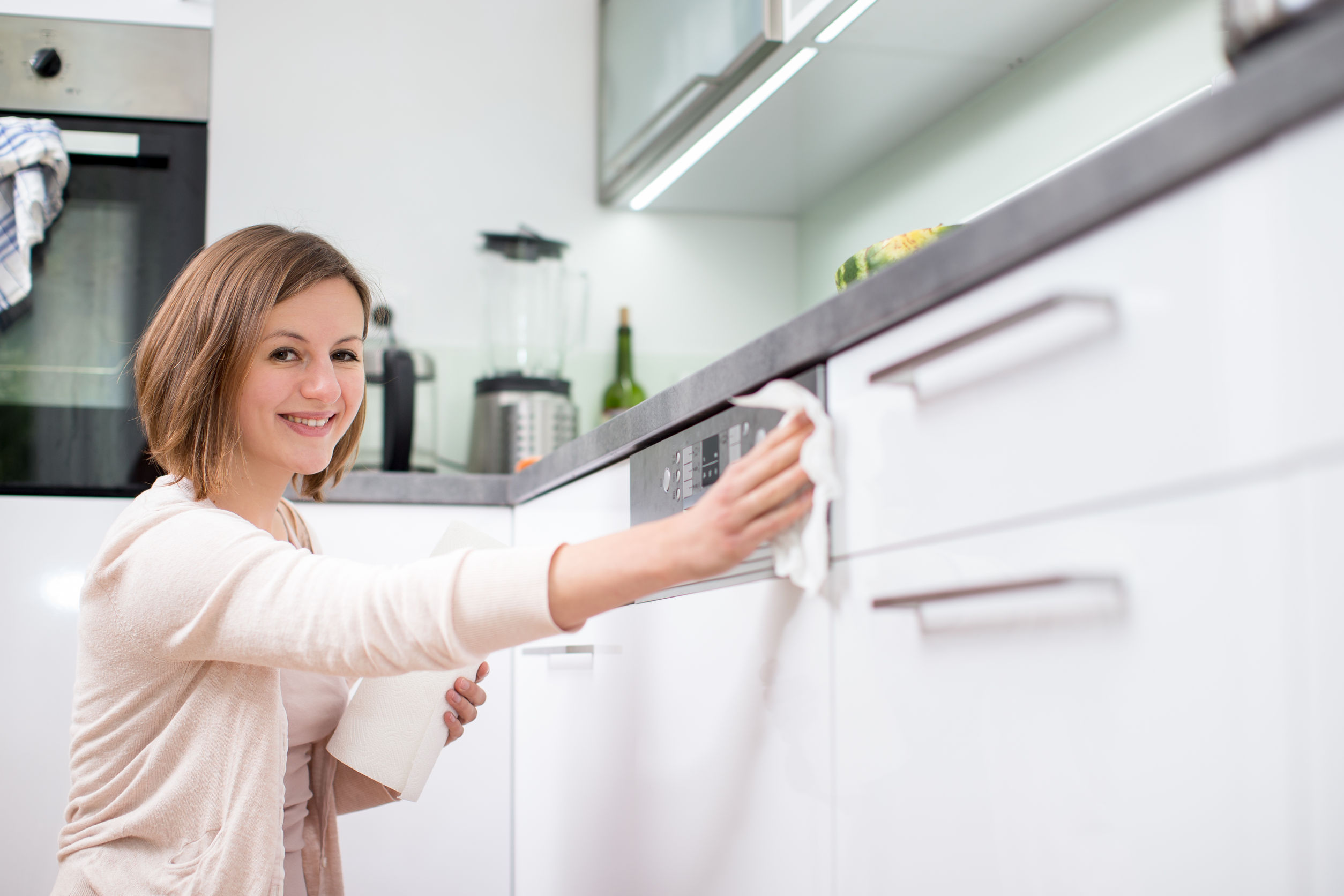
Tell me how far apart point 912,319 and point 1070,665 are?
0.26m

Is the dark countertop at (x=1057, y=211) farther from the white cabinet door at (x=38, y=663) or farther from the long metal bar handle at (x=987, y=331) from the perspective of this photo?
the white cabinet door at (x=38, y=663)

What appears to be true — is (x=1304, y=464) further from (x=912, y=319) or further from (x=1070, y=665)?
(x=912, y=319)

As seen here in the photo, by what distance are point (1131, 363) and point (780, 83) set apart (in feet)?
4.50

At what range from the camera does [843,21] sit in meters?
1.58

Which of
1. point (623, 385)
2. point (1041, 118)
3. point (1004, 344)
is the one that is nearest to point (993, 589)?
point (1004, 344)

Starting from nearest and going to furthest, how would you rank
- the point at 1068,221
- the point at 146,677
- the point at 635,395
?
the point at 1068,221, the point at 146,677, the point at 635,395

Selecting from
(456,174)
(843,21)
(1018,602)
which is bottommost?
(1018,602)

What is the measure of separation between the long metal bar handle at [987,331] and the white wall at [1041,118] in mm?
939

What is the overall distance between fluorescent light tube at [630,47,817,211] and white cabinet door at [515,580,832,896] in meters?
0.93

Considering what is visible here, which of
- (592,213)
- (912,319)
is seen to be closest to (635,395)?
(592,213)

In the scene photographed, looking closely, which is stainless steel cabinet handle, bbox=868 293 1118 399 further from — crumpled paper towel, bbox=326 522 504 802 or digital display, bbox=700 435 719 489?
crumpled paper towel, bbox=326 522 504 802

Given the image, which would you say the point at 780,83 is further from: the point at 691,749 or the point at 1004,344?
the point at 1004,344

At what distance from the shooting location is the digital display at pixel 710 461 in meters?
1.00

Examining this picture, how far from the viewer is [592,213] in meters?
2.56
